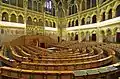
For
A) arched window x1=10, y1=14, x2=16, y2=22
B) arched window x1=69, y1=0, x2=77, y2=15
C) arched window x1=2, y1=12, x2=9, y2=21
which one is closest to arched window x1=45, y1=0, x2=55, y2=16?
arched window x1=69, y1=0, x2=77, y2=15

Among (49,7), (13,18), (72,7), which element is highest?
(49,7)

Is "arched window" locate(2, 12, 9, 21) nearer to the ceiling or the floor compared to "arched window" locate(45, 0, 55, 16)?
nearer to the floor

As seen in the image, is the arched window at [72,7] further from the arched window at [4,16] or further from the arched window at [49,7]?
the arched window at [4,16]

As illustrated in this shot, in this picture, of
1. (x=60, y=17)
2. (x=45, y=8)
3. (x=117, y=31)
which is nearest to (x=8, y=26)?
(x=45, y=8)

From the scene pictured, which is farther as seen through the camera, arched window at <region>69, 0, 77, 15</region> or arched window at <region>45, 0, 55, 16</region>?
arched window at <region>45, 0, 55, 16</region>

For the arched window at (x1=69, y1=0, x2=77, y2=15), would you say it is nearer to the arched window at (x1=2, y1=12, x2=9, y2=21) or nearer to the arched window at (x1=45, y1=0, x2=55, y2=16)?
the arched window at (x1=45, y1=0, x2=55, y2=16)

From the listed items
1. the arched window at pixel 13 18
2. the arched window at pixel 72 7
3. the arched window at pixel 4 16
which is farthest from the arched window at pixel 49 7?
the arched window at pixel 4 16

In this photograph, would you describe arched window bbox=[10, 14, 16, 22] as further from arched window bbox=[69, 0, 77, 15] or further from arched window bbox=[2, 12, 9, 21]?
arched window bbox=[69, 0, 77, 15]

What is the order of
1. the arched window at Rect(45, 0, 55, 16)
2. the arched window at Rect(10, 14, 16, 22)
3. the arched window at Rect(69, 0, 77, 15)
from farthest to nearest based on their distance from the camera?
the arched window at Rect(45, 0, 55, 16)
the arched window at Rect(69, 0, 77, 15)
the arched window at Rect(10, 14, 16, 22)

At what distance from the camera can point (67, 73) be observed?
142 inches

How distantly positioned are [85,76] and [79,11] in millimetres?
27799

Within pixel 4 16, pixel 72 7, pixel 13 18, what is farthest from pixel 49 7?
pixel 4 16

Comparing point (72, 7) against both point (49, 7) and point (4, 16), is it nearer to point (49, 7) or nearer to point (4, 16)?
point (49, 7)

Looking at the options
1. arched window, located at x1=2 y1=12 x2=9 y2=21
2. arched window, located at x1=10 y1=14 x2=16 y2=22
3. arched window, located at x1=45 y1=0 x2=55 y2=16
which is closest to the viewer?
arched window, located at x1=2 y1=12 x2=9 y2=21
